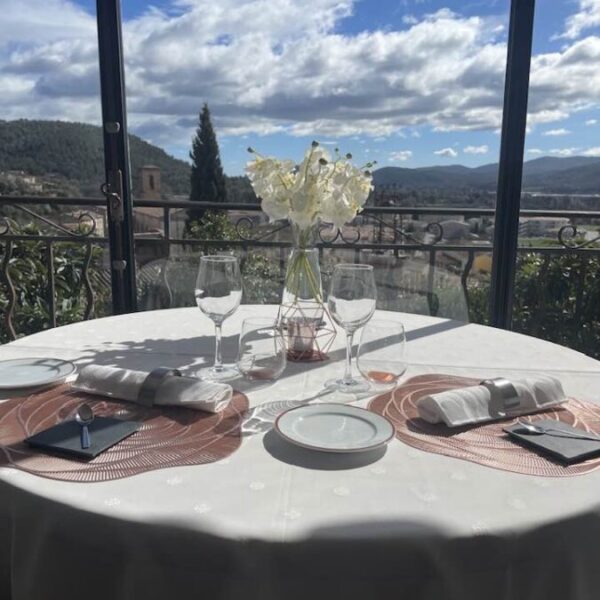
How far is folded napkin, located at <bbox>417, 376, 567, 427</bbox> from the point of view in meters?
0.88

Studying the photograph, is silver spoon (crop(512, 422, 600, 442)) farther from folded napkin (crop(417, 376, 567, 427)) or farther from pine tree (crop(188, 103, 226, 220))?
pine tree (crop(188, 103, 226, 220))

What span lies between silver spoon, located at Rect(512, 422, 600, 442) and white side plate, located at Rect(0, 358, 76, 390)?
80 centimetres

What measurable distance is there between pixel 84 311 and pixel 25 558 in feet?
9.60

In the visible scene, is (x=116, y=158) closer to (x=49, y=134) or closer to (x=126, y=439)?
(x=49, y=134)

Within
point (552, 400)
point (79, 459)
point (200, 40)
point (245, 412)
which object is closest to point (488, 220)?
point (200, 40)

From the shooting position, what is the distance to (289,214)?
1.20m

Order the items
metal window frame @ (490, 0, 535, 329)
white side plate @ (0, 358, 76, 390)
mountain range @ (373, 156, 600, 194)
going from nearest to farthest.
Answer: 1. white side plate @ (0, 358, 76, 390)
2. metal window frame @ (490, 0, 535, 329)
3. mountain range @ (373, 156, 600, 194)

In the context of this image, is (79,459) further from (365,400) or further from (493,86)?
(493,86)

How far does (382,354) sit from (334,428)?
0.78 ft

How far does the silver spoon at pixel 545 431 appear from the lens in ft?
2.71

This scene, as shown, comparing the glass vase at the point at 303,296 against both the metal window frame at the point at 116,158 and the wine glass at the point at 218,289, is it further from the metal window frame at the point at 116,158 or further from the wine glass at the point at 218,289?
the metal window frame at the point at 116,158

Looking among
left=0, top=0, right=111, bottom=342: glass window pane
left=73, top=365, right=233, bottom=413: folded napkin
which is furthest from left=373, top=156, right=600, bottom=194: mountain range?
left=73, top=365, right=233, bottom=413: folded napkin

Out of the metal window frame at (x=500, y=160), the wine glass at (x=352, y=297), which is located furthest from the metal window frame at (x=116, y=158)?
the wine glass at (x=352, y=297)

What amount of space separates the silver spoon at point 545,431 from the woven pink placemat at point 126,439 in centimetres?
43
